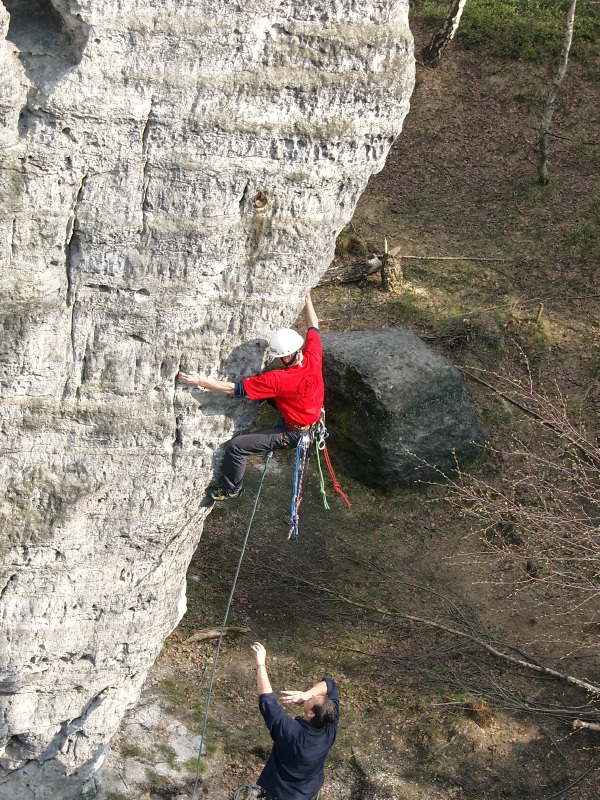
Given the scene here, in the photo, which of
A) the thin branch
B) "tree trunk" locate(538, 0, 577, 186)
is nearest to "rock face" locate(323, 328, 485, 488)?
the thin branch

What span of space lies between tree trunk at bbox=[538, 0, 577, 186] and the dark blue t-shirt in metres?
10.8

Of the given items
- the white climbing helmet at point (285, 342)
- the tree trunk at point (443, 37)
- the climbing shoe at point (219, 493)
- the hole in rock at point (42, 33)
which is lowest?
the climbing shoe at point (219, 493)

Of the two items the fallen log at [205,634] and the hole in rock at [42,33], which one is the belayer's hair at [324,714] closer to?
the fallen log at [205,634]

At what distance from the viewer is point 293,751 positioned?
18.0 feet

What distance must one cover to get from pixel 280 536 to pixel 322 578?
2.35 ft

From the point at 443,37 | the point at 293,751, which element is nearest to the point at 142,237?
the point at 293,751

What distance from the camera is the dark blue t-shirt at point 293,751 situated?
5387 mm

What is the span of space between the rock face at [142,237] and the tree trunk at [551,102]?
9819 millimetres

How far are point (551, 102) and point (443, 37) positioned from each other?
9.95ft

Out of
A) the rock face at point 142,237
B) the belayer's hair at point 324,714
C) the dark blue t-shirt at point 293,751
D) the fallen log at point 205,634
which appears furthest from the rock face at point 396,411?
the belayer's hair at point 324,714

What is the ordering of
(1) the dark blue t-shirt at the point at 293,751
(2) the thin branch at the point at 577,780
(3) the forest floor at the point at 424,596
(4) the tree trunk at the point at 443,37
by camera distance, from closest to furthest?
1. (1) the dark blue t-shirt at the point at 293,751
2. (2) the thin branch at the point at 577,780
3. (3) the forest floor at the point at 424,596
4. (4) the tree trunk at the point at 443,37

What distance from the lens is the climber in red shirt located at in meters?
5.28

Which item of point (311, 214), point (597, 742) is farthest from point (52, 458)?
point (597, 742)

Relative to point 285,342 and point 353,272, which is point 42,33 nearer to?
point 285,342
